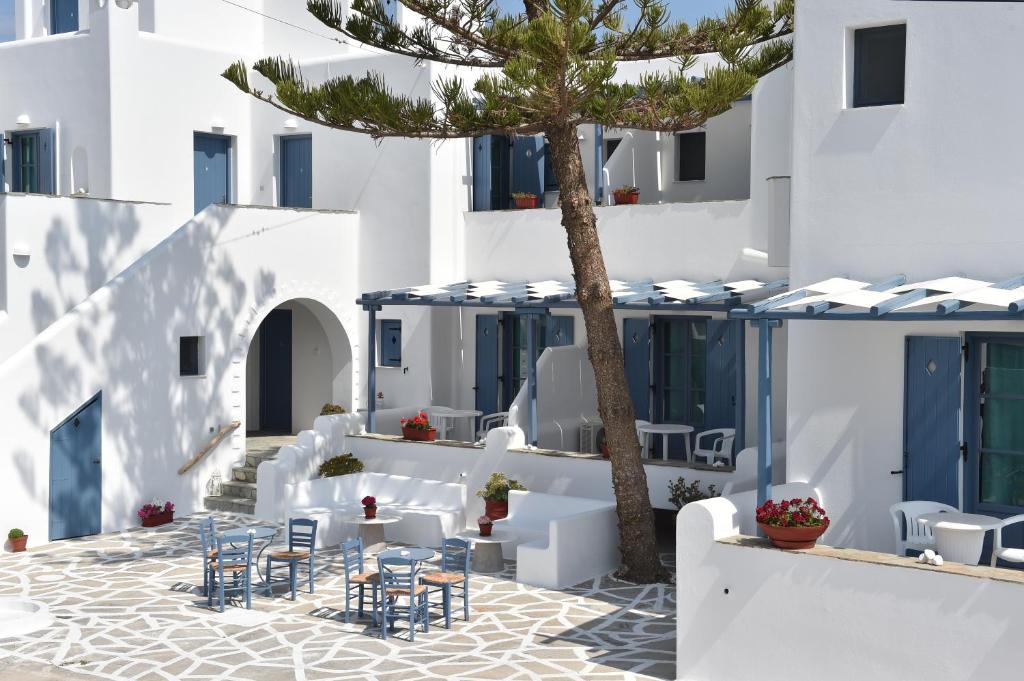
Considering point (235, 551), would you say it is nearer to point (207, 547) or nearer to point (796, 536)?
point (207, 547)

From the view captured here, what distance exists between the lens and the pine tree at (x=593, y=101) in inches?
553

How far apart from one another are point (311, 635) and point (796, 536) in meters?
5.21

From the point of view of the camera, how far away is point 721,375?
18.6 meters

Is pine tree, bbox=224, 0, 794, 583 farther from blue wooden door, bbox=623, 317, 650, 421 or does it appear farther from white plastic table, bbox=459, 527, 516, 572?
blue wooden door, bbox=623, 317, 650, 421

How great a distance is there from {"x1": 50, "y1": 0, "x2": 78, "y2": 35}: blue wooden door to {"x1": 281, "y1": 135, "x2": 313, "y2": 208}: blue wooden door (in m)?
5.19

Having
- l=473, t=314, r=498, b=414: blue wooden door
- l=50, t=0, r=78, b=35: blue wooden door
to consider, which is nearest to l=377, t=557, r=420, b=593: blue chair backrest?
l=473, t=314, r=498, b=414: blue wooden door

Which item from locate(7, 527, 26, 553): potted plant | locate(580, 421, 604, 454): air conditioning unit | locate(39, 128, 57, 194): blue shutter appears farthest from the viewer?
locate(39, 128, 57, 194): blue shutter

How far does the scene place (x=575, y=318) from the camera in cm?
2028

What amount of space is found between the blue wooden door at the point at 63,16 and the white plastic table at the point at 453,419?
10975 mm

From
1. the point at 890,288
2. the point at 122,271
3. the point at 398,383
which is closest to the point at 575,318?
the point at 398,383

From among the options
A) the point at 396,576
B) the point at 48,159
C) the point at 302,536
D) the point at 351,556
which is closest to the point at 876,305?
the point at 396,576

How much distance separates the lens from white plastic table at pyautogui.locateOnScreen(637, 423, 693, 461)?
1798 cm

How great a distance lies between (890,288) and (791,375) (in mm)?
1632

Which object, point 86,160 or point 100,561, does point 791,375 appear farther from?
point 86,160
